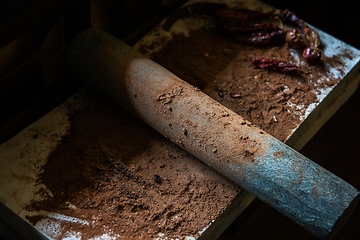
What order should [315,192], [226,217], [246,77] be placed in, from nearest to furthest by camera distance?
[315,192] → [226,217] → [246,77]

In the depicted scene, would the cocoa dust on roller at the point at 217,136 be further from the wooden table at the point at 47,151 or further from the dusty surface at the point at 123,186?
the wooden table at the point at 47,151

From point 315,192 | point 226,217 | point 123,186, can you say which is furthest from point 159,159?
point 315,192

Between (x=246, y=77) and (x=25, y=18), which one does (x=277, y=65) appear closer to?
(x=246, y=77)

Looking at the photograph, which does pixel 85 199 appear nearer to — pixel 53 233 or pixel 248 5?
pixel 53 233

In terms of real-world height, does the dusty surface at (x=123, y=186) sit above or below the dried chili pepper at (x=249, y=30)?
below

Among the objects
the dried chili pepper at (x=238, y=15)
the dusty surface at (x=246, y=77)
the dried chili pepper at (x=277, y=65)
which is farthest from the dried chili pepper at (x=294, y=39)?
the dried chili pepper at (x=238, y=15)

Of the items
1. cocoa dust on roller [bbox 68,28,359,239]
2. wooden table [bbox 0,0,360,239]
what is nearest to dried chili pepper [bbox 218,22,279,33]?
wooden table [bbox 0,0,360,239]

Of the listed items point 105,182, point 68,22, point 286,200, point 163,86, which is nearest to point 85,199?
point 105,182
